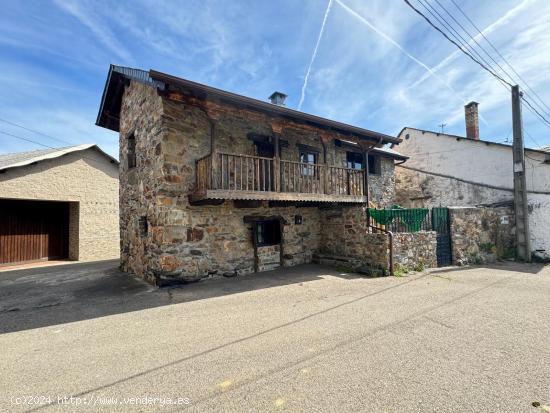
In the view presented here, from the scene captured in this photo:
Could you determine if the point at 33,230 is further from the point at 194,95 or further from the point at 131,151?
the point at 194,95

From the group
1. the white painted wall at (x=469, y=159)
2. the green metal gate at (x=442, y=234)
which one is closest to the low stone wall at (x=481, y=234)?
the green metal gate at (x=442, y=234)

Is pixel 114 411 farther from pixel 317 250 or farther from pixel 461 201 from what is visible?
pixel 461 201

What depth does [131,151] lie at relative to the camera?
9.67 metres

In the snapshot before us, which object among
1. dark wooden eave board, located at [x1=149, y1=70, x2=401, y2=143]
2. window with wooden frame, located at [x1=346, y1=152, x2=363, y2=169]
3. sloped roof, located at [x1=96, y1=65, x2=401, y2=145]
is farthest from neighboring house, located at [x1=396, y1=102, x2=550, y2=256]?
dark wooden eave board, located at [x1=149, y1=70, x2=401, y2=143]

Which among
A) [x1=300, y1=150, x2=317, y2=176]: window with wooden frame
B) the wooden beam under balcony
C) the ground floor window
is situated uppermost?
[x1=300, y1=150, x2=317, y2=176]: window with wooden frame

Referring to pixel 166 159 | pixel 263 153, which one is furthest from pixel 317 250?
pixel 166 159

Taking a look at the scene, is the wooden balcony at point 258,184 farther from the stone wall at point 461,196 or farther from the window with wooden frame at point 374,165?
the stone wall at point 461,196

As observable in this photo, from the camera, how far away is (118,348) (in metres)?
3.77

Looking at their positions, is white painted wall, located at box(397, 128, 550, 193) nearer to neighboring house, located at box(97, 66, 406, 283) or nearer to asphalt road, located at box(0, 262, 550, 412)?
neighboring house, located at box(97, 66, 406, 283)

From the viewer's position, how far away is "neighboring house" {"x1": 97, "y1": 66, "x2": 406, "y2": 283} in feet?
23.1

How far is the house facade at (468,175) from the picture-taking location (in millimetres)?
11516

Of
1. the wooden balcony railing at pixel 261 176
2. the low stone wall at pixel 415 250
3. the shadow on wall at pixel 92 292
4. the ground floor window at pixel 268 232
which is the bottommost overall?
the shadow on wall at pixel 92 292

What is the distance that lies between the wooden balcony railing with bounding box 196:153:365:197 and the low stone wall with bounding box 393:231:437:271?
2055 millimetres

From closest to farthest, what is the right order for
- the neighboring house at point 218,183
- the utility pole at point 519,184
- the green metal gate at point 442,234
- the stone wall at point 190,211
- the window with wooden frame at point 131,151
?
the neighboring house at point 218,183 → the stone wall at point 190,211 → the window with wooden frame at point 131,151 → the green metal gate at point 442,234 → the utility pole at point 519,184
